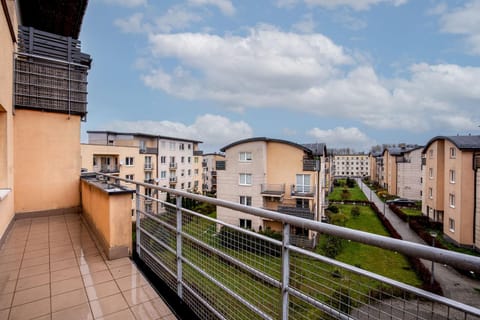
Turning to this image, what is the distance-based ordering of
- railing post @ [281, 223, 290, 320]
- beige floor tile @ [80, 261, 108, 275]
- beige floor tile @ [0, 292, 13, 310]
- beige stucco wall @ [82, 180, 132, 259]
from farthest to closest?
beige stucco wall @ [82, 180, 132, 259], beige floor tile @ [80, 261, 108, 275], beige floor tile @ [0, 292, 13, 310], railing post @ [281, 223, 290, 320]

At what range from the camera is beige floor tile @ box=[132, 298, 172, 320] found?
2338 mm

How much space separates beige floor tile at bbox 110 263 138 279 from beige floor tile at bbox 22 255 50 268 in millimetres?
1109

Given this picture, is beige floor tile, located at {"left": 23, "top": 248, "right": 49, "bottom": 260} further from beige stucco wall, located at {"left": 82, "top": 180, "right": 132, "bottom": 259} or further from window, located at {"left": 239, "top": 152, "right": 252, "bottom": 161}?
window, located at {"left": 239, "top": 152, "right": 252, "bottom": 161}

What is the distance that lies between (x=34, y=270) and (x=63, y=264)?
12.1 inches

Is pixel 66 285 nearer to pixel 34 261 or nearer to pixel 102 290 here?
pixel 102 290

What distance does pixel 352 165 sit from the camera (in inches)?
2879

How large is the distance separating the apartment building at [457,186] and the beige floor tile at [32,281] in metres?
18.5

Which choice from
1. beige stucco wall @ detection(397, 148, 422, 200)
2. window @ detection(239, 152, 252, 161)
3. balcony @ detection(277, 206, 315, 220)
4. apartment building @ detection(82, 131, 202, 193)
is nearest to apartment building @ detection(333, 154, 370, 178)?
beige stucco wall @ detection(397, 148, 422, 200)

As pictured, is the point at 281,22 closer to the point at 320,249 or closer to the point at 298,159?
the point at 298,159

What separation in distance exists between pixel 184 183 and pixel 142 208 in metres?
27.4

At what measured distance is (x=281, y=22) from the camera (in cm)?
1554

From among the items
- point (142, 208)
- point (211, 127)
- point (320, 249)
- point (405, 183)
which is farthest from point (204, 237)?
point (405, 183)

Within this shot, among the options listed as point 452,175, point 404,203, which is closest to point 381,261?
point 452,175

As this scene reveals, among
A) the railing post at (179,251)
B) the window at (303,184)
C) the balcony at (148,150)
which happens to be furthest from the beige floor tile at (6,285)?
the balcony at (148,150)
